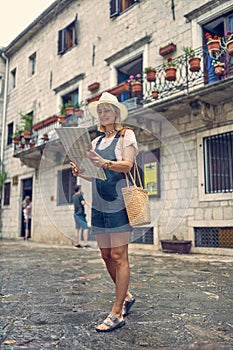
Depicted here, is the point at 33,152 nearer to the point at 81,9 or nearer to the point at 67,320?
the point at 81,9

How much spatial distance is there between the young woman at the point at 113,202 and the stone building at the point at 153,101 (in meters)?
1.97

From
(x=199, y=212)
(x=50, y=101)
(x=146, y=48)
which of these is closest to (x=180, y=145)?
(x=199, y=212)

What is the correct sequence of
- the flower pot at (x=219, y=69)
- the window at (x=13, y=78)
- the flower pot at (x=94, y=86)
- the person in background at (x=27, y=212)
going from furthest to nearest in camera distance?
the window at (x=13, y=78) → the person in background at (x=27, y=212) → the flower pot at (x=94, y=86) → the flower pot at (x=219, y=69)

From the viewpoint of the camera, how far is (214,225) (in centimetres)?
801

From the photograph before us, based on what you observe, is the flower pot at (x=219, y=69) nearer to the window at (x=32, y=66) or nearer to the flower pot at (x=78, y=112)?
the flower pot at (x=78, y=112)

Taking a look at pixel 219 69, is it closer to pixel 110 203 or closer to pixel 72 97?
pixel 110 203

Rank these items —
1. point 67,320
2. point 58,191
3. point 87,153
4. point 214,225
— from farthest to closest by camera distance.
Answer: point 58,191 → point 214,225 → point 67,320 → point 87,153

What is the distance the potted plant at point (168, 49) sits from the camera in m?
9.44

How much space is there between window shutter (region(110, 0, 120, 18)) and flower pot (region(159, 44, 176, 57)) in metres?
3.13

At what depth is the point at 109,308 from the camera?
289cm

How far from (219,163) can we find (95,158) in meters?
6.61

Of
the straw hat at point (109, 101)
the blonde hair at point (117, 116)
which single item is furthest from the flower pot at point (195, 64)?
the blonde hair at point (117, 116)

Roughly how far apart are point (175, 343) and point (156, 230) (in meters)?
7.36

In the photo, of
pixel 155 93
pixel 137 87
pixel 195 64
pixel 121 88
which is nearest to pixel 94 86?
pixel 121 88
